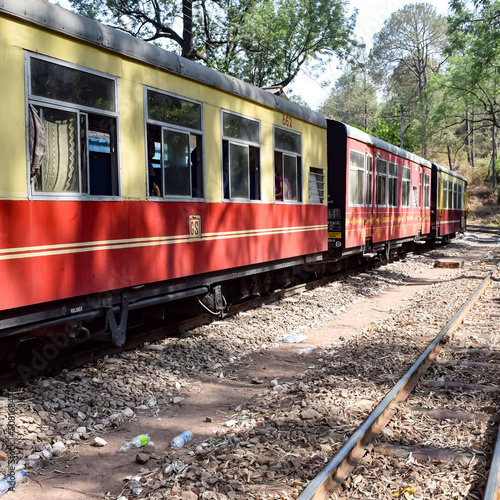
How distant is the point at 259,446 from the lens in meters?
3.98

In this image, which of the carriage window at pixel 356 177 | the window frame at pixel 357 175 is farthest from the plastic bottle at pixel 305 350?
the carriage window at pixel 356 177

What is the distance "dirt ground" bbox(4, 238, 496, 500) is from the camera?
3.61 meters

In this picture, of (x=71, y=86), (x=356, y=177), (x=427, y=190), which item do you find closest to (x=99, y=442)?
(x=71, y=86)

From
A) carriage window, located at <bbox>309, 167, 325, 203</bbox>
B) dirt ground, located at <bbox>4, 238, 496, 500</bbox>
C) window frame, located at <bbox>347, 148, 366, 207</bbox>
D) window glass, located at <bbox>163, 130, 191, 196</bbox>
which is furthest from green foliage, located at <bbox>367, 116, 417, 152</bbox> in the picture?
window glass, located at <bbox>163, 130, 191, 196</bbox>

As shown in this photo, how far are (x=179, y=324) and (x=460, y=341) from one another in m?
3.79

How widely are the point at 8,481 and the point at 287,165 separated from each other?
7006 mm

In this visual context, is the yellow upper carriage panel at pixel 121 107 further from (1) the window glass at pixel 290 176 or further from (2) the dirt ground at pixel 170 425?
(2) the dirt ground at pixel 170 425

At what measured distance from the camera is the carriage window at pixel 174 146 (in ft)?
20.4

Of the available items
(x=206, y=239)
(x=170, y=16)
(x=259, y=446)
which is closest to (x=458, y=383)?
(x=259, y=446)

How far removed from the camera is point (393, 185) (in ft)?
53.1

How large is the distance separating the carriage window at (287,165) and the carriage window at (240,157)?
2.40 ft

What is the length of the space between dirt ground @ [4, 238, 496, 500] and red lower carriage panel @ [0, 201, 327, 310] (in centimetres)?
136

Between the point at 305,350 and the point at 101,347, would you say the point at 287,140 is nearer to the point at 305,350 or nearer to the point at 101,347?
the point at 305,350

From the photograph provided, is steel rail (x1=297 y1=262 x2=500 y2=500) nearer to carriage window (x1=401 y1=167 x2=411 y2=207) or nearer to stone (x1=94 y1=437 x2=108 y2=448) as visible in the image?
stone (x1=94 y1=437 x2=108 y2=448)
